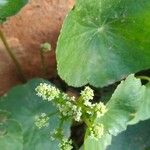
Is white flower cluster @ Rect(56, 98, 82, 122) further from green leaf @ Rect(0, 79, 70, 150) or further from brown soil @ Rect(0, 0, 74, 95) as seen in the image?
brown soil @ Rect(0, 0, 74, 95)

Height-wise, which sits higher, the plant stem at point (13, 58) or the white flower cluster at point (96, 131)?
the white flower cluster at point (96, 131)

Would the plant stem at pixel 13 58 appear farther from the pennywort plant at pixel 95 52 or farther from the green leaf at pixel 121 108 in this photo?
the green leaf at pixel 121 108

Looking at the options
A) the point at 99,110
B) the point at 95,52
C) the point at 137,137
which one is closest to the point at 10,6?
the point at 95,52

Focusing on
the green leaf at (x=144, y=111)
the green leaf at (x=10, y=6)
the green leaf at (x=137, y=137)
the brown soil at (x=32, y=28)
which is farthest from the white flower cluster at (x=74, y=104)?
the brown soil at (x=32, y=28)

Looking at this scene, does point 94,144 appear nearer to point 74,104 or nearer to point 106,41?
point 74,104

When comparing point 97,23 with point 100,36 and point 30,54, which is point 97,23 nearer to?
point 100,36

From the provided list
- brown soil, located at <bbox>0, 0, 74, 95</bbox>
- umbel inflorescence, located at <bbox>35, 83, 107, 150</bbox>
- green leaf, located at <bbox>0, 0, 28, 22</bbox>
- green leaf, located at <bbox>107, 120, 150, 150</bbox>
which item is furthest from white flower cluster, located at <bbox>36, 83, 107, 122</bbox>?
brown soil, located at <bbox>0, 0, 74, 95</bbox>
